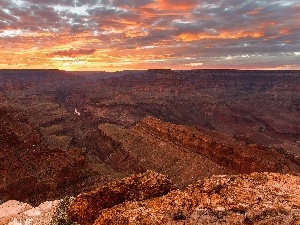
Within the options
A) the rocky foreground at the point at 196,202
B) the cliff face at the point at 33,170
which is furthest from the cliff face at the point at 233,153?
the rocky foreground at the point at 196,202

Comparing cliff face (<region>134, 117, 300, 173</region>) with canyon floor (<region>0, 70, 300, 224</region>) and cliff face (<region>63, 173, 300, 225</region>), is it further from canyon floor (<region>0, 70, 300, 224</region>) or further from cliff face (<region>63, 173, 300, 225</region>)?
cliff face (<region>63, 173, 300, 225</region>)

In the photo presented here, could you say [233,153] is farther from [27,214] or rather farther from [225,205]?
[225,205]

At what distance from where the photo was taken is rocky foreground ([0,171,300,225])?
295 inches

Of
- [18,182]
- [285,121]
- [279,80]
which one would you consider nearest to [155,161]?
[18,182]

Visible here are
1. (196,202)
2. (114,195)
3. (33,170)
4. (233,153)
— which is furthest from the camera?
(233,153)

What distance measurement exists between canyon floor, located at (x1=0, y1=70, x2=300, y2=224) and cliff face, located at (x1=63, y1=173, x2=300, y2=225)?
3 centimetres

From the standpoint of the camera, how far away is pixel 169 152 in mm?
44375

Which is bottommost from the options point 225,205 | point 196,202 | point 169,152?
point 169,152

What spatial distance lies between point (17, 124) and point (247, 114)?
7602 centimetres

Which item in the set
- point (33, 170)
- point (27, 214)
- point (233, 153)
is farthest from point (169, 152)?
point (27, 214)

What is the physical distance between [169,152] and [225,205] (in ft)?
120

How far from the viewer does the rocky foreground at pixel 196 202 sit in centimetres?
748

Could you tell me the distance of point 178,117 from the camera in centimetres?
9456

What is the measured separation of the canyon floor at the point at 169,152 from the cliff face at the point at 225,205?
0.10 ft
